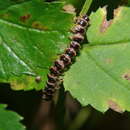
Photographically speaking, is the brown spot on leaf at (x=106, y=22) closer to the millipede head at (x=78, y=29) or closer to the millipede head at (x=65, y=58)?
the millipede head at (x=78, y=29)

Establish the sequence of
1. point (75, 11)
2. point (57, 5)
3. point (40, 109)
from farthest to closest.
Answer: point (40, 109) < point (75, 11) < point (57, 5)

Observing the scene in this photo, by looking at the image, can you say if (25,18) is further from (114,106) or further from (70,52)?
(114,106)

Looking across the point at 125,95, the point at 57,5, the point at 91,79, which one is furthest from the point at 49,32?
the point at 125,95

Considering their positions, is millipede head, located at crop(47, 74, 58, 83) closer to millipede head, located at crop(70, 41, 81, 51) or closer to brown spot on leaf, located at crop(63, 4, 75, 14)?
millipede head, located at crop(70, 41, 81, 51)

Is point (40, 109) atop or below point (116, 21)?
below

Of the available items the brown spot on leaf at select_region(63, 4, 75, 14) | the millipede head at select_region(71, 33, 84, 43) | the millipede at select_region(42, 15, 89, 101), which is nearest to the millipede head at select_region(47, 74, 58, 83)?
the millipede at select_region(42, 15, 89, 101)

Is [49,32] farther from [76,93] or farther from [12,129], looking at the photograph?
[12,129]

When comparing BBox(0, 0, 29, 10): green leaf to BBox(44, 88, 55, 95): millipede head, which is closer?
BBox(0, 0, 29, 10): green leaf
